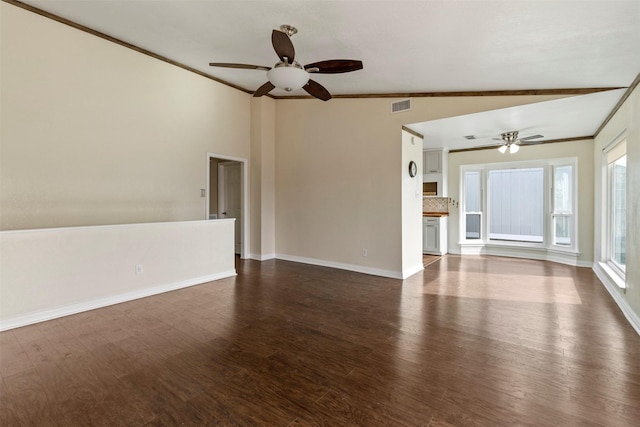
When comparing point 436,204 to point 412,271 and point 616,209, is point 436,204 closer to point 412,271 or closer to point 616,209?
point 412,271

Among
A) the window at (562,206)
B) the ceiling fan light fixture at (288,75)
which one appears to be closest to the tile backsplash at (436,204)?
the window at (562,206)

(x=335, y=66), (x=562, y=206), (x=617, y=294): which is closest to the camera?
(x=335, y=66)

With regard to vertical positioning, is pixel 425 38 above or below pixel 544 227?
above

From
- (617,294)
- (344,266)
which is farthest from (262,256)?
(617,294)

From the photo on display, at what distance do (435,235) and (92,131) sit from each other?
267 inches

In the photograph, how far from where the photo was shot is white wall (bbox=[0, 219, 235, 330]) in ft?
9.98

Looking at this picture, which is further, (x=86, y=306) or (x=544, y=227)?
(x=544, y=227)

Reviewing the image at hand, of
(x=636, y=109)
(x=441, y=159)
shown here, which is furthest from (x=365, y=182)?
(x=636, y=109)

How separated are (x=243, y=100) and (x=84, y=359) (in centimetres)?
512

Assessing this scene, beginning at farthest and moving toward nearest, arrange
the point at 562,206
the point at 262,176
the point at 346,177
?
1. the point at 562,206
2. the point at 262,176
3. the point at 346,177

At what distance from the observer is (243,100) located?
20.4 feet

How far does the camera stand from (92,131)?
4.07 metres

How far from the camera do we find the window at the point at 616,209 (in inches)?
167

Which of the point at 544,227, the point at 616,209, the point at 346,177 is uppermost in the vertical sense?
the point at 346,177
